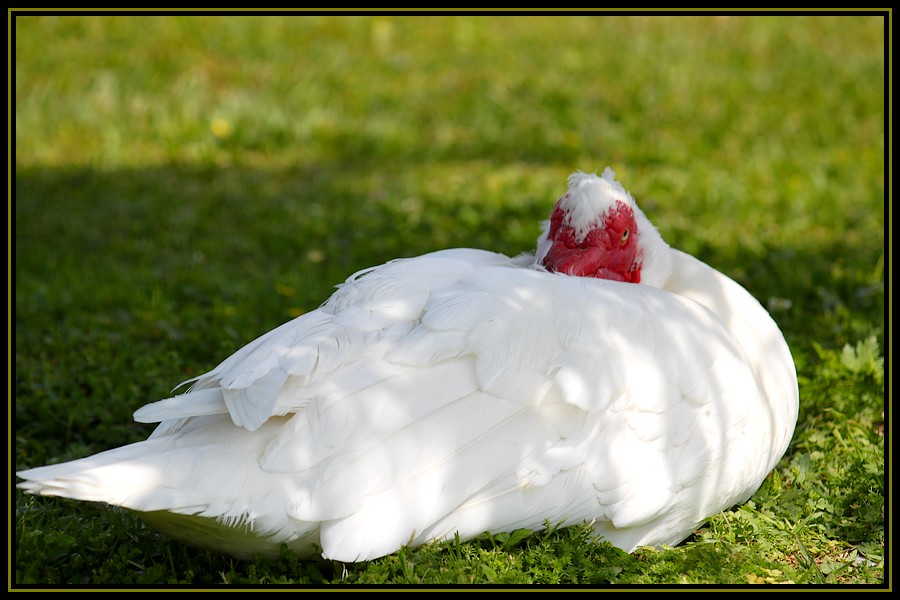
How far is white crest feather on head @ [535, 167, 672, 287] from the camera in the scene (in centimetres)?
394

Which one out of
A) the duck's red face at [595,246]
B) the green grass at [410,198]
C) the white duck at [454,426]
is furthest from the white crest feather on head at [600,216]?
the green grass at [410,198]

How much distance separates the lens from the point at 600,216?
3939 mm

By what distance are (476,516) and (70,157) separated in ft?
19.8

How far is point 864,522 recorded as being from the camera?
3.65 metres

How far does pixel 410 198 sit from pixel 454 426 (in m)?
4.18

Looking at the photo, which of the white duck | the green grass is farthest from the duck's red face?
the green grass

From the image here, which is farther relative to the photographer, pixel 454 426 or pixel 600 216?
pixel 600 216

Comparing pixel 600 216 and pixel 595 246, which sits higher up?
pixel 600 216

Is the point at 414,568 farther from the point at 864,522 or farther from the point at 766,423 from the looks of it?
the point at 864,522

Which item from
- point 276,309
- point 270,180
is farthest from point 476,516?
point 270,180

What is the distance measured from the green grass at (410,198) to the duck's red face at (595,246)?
989 mm

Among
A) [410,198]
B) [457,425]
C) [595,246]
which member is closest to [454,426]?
[457,425]

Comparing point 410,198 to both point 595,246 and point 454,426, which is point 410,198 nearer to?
point 595,246

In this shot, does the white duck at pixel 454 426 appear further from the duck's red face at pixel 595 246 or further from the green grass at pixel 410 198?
the duck's red face at pixel 595 246
